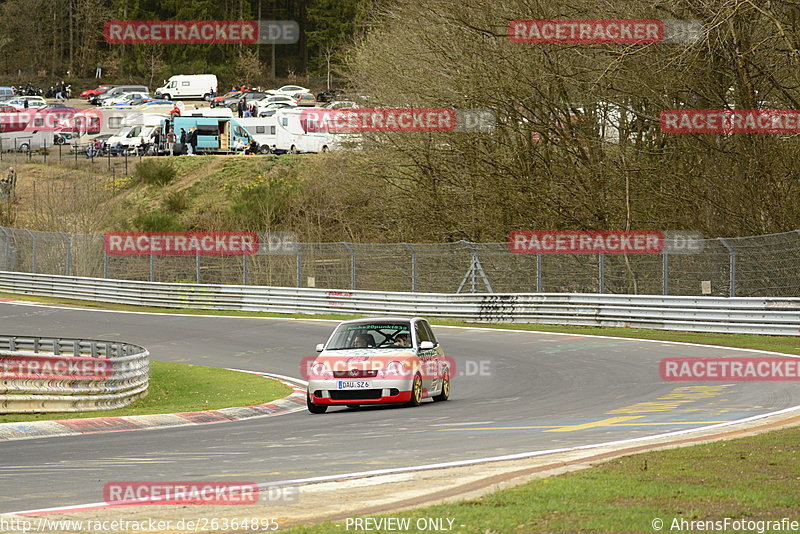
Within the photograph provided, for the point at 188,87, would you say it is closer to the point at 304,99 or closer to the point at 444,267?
the point at 304,99

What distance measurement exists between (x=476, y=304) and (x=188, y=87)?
64.9 m

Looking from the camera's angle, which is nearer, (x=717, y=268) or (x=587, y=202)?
(x=717, y=268)

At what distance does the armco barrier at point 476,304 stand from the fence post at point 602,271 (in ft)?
1.59

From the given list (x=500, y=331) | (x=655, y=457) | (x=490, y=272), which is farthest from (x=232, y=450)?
(x=490, y=272)

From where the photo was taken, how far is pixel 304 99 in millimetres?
83938

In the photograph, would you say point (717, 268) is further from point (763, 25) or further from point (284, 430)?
point (284, 430)

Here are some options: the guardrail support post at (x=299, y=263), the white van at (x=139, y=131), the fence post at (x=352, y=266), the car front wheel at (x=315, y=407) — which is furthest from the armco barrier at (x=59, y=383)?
the white van at (x=139, y=131)

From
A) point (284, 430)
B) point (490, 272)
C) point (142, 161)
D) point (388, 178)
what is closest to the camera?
point (284, 430)

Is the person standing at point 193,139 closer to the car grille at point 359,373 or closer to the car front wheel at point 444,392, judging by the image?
the car front wheel at point 444,392

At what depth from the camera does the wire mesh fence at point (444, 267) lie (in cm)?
2584

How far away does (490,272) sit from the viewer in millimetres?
32469

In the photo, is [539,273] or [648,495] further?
[539,273]

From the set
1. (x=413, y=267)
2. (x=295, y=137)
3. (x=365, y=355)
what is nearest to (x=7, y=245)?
(x=413, y=267)

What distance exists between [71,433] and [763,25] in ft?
76.0
